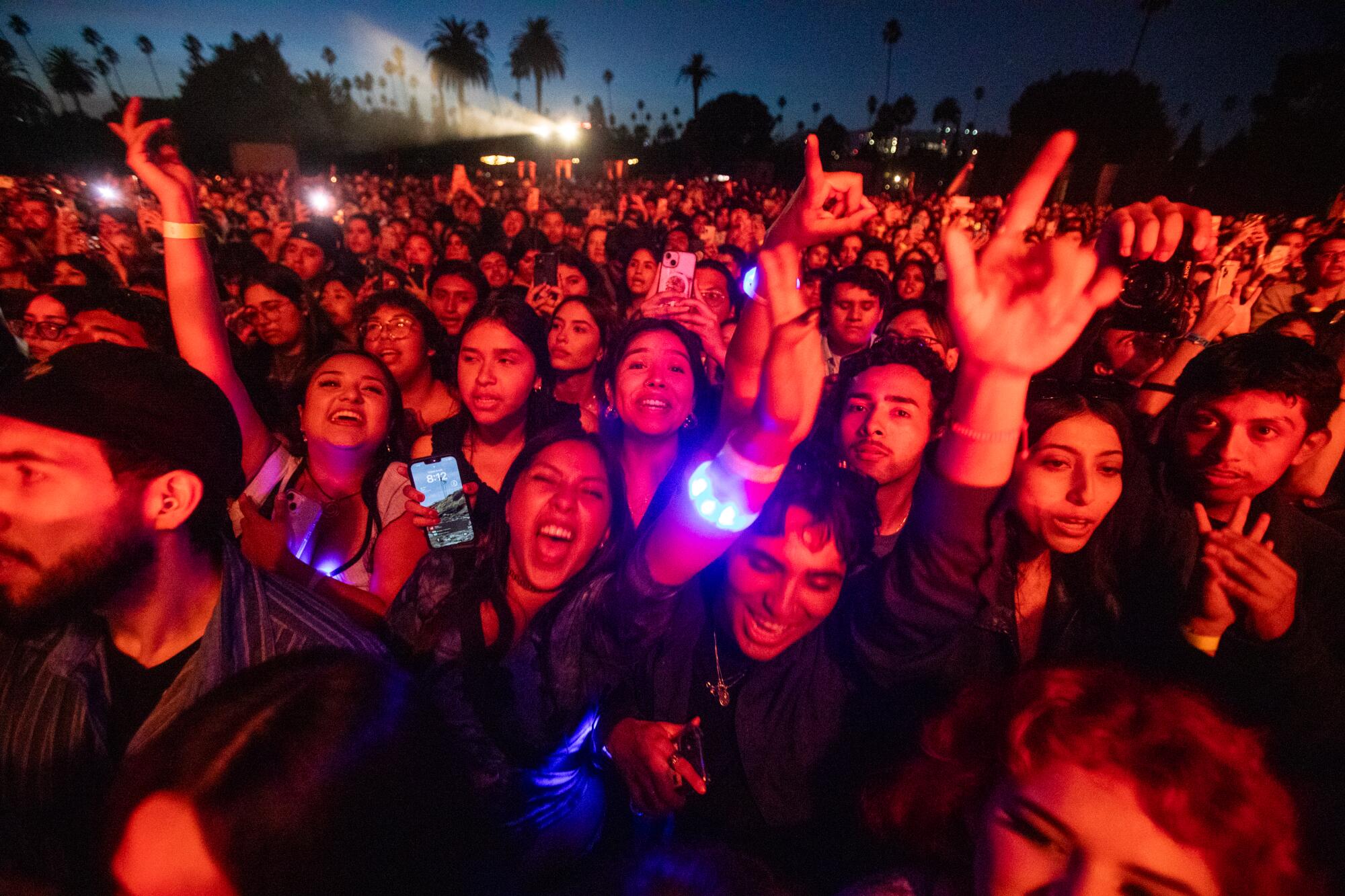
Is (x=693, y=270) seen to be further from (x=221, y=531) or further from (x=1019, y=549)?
(x=221, y=531)

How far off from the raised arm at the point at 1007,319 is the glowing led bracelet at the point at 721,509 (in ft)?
1.71

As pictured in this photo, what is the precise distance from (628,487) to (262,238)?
7.59m

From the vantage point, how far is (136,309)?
10.6ft

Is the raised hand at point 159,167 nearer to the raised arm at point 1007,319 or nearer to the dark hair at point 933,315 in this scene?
the raised arm at point 1007,319

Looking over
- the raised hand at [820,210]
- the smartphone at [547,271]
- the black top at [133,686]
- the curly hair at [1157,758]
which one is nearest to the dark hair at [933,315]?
the raised hand at [820,210]

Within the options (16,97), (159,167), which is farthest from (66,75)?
(159,167)

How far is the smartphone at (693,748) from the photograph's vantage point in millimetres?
1848

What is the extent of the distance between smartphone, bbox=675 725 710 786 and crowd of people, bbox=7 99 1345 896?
0.04ft

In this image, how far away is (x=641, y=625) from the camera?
1792 mm

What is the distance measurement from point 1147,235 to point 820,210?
2.88 feet

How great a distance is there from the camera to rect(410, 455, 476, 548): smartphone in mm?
2381

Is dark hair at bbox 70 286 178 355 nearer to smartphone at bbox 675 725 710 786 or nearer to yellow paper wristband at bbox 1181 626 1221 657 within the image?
smartphone at bbox 675 725 710 786

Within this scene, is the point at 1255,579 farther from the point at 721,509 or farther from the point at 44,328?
the point at 44,328

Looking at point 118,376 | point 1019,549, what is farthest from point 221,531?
point 1019,549
